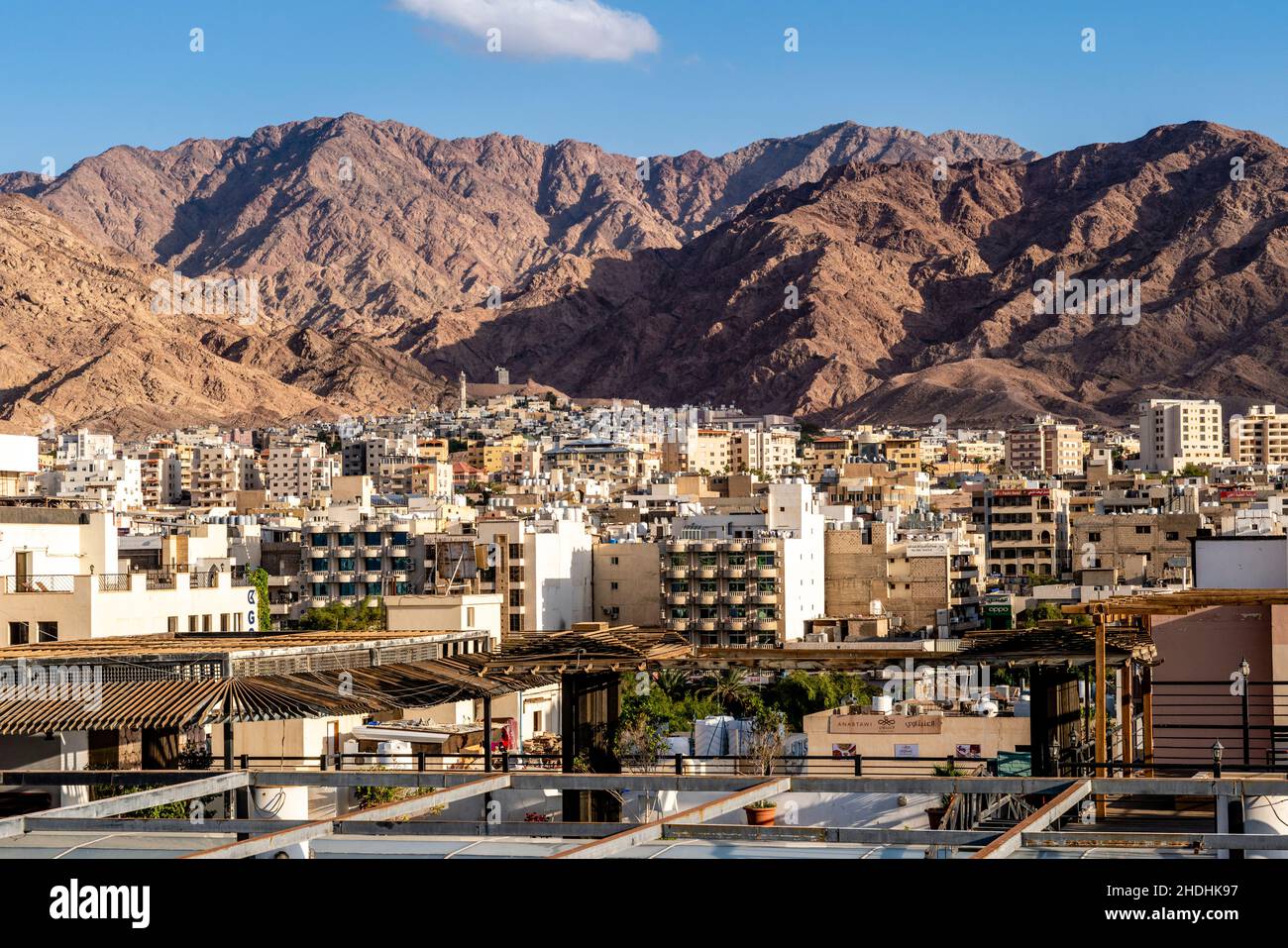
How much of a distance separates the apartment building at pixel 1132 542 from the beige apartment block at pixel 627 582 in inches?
1025

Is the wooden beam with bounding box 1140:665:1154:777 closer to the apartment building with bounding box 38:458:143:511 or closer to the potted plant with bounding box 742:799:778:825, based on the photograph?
the potted plant with bounding box 742:799:778:825

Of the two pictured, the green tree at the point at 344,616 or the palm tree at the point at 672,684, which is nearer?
the palm tree at the point at 672,684

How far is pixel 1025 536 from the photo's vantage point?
12269cm

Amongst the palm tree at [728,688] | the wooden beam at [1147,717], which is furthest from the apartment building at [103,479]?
the wooden beam at [1147,717]

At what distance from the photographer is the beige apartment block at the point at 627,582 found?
8494cm

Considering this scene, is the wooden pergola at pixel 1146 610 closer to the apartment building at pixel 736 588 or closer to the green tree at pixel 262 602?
the green tree at pixel 262 602

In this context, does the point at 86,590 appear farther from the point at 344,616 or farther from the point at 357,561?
the point at 357,561

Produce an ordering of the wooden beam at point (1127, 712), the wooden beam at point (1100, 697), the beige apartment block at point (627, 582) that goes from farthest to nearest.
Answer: the beige apartment block at point (627, 582) < the wooden beam at point (1127, 712) < the wooden beam at point (1100, 697)

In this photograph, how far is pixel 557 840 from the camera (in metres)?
12.7

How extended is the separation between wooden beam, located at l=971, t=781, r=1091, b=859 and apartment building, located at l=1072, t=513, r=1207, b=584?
87552 mm

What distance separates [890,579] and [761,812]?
242 ft

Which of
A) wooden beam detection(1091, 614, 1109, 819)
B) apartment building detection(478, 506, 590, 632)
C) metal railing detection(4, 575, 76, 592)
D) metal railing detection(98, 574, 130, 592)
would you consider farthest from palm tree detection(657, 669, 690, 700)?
apartment building detection(478, 506, 590, 632)

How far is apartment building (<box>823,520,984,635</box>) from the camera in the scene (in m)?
88.2

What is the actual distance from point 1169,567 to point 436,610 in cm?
5335
